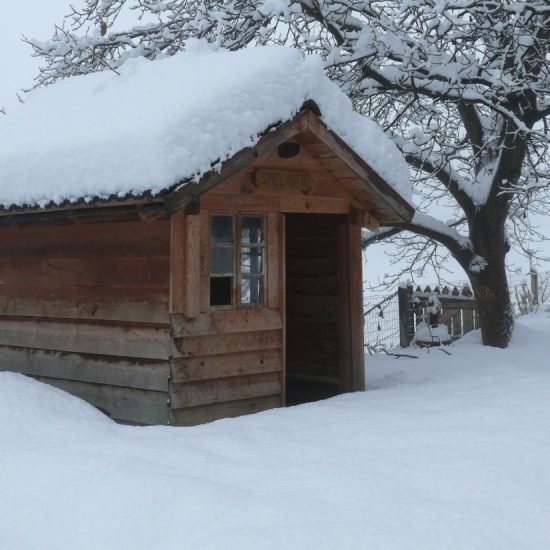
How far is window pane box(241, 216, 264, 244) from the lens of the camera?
7.74 m

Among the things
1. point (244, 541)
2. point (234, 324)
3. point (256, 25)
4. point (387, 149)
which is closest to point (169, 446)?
point (244, 541)

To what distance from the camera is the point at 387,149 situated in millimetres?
8305

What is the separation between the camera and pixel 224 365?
7344mm

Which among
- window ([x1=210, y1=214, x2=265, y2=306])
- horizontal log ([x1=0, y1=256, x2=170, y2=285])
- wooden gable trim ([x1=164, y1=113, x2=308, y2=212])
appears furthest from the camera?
window ([x1=210, y1=214, x2=265, y2=306])

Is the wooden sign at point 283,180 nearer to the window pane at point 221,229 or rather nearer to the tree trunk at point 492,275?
the window pane at point 221,229

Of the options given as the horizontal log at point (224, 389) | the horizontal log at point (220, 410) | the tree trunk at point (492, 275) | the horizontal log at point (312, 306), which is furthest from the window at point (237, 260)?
the tree trunk at point (492, 275)

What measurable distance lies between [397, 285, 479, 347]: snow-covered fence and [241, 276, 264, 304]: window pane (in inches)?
238

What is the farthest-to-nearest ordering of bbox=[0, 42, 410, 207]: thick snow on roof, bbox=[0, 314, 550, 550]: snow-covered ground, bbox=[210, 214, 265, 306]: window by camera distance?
bbox=[210, 214, 265, 306]: window < bbox=[0, 42, 410, 207]: thick snow on roof < bbox=[0, 314, 550, 550]: snow-covered ground

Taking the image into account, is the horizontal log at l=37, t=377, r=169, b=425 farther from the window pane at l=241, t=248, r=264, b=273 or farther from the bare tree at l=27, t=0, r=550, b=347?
the bare tree at l=27, t=0, r=550, b=347

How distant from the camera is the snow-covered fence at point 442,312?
44.5 feet

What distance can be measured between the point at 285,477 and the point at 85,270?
383 centimetres

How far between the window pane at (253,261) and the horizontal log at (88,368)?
1385 mm

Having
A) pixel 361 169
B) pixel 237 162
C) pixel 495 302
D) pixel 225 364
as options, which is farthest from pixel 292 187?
pixel 495 302

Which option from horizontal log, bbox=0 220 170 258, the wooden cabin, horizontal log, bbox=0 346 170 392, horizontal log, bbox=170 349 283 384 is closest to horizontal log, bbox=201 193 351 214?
the wooden cabin
